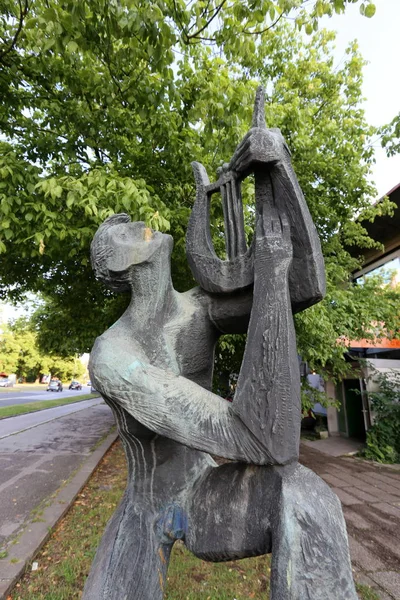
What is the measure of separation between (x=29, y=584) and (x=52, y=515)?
149cm

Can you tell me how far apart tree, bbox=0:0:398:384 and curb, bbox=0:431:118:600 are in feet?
9.05

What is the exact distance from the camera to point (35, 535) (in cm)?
410

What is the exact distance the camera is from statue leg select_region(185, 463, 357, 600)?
115 centimetres

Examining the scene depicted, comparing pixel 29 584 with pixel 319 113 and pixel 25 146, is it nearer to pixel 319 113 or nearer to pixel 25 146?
pixel 25 146

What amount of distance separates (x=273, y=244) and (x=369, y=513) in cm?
524

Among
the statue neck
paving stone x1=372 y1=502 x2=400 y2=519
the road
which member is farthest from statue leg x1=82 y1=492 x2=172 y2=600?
paving stone x1=372 y1=502 x2=400 y2=519

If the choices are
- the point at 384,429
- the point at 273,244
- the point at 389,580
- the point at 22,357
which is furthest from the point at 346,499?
the point at 22,357

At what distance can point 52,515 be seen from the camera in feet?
15.6

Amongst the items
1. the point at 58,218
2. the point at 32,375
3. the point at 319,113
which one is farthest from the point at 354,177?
the point at 32,375

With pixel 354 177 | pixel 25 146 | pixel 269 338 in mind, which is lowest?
pixel 269 338

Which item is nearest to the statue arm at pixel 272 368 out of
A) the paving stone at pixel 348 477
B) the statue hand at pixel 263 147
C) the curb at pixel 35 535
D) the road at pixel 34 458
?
the statue hand at pixel 263 147

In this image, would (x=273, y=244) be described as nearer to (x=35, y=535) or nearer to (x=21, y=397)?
(x=35, y=535)

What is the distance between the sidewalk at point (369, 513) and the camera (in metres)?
3.56

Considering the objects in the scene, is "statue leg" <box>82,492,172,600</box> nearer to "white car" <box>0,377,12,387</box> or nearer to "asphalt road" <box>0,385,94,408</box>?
"asphalt road" <box>0,385,94,408</box>
